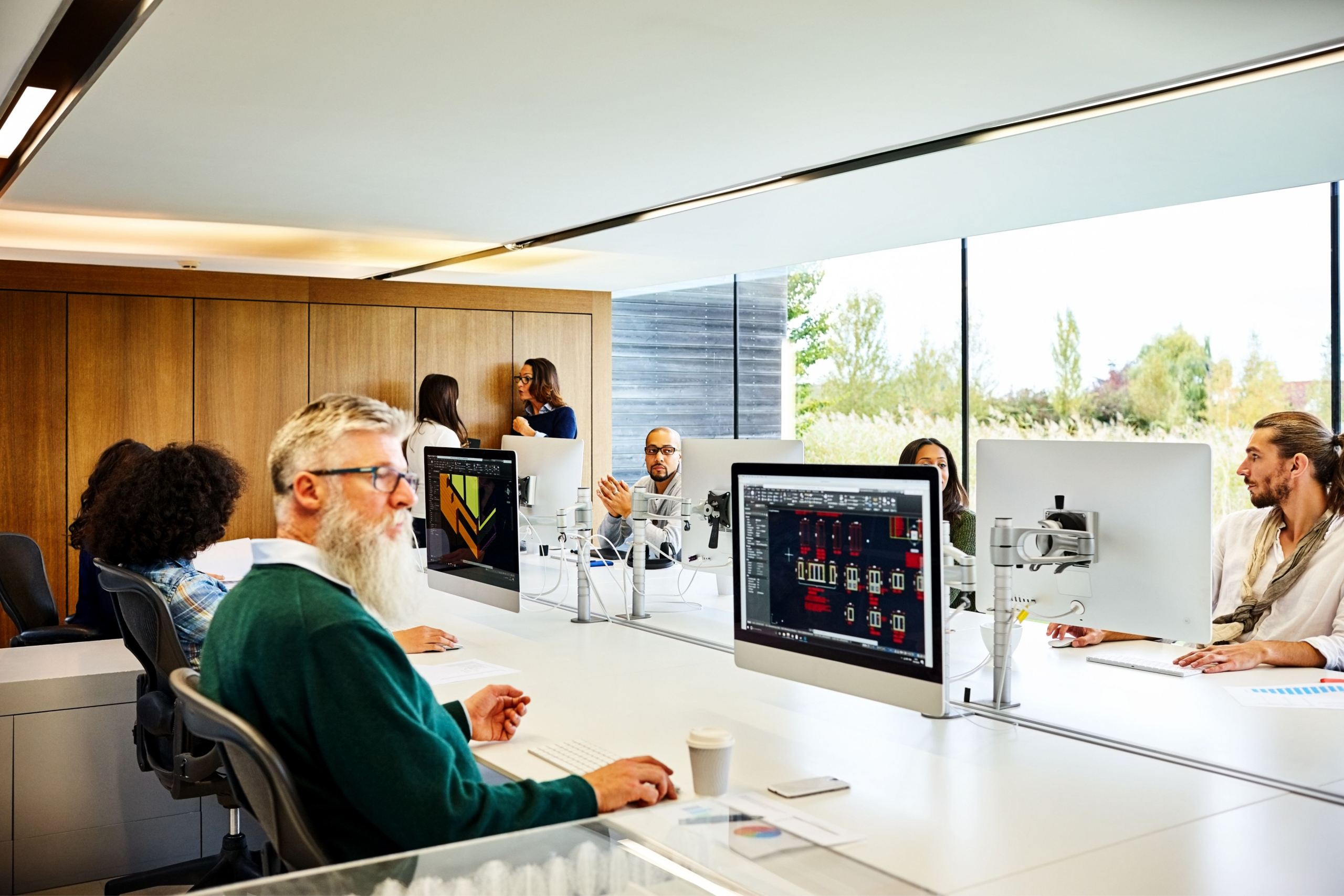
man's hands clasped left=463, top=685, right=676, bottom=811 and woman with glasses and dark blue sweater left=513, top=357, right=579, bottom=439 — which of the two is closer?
man's hands clasped left=463, top=685, right=676, bottom=811

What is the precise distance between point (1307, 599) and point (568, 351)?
5.61 m

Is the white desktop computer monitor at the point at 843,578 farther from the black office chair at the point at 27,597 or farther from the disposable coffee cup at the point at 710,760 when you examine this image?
the black office chair at the point at 27,597

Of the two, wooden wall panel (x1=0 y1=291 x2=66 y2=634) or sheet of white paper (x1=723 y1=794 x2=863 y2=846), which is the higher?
wooden wall panel (x1=0 y1=291 x2=66 y2=634)

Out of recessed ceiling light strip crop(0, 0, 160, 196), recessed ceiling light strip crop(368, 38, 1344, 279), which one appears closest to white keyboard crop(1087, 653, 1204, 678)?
recessed ceiling light strip crop(368, 38, 1344, 279)

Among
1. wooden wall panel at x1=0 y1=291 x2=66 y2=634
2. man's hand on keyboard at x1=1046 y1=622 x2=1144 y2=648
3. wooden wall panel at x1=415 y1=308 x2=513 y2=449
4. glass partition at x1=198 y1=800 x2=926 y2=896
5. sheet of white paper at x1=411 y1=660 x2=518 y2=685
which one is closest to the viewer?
glass partition at x1=198 y1=800 x2=926 y2=896

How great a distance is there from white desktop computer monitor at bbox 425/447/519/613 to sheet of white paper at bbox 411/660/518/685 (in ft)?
0.98

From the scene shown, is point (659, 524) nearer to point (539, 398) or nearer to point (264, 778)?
point (539, 398)

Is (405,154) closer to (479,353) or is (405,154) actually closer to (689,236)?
(689,236)

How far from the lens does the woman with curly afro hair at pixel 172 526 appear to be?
2789 millimetres

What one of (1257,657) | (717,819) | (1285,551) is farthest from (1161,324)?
(717,819)

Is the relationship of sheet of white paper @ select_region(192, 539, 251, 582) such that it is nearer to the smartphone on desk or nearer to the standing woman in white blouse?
the standing woman in white blouse

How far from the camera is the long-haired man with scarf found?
2.81 m

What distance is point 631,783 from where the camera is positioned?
1655 millimetres

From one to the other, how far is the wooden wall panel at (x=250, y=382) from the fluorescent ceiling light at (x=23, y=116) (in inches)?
92.3
